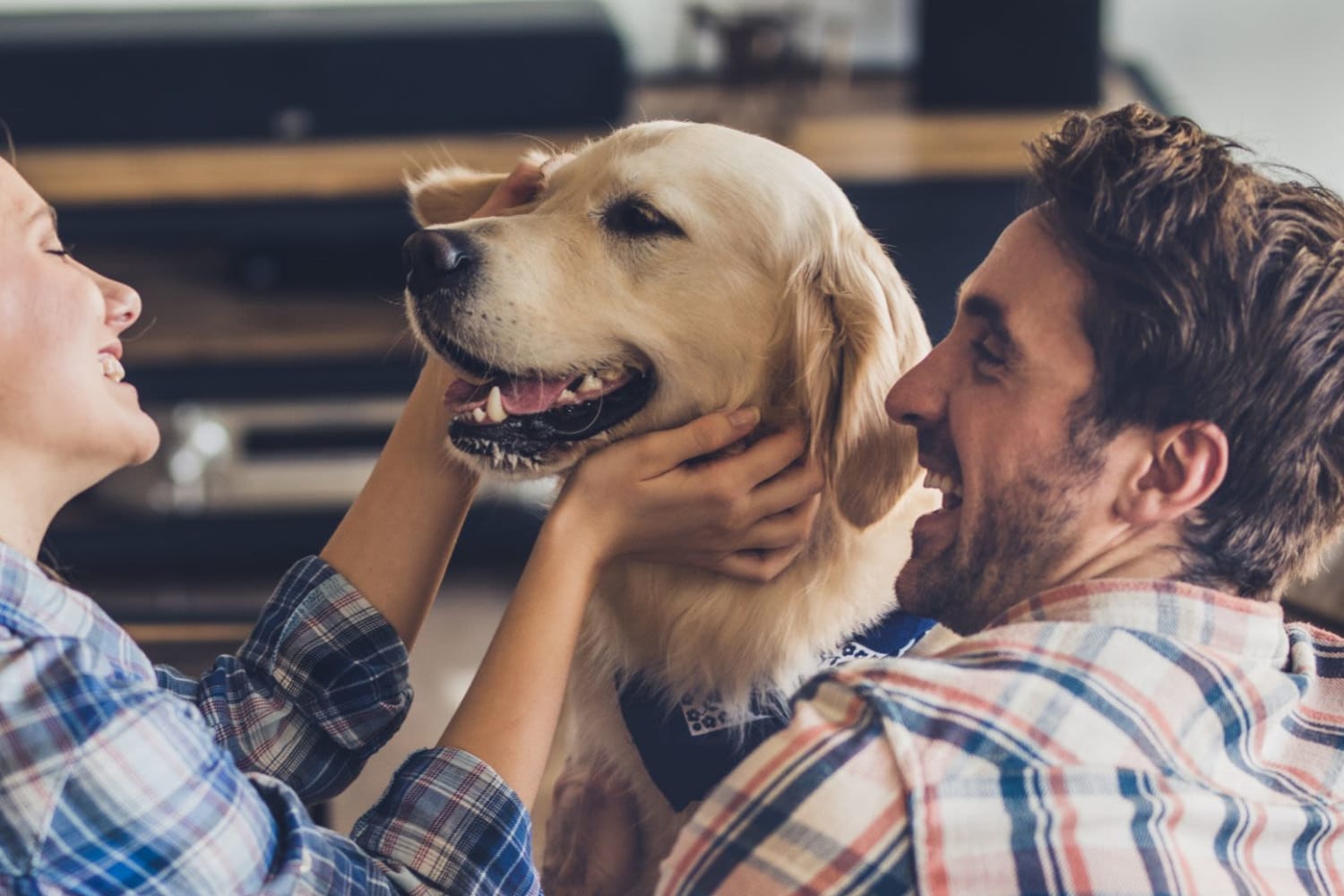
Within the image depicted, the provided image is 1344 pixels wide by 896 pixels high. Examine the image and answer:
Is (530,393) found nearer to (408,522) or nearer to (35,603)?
(408,522)

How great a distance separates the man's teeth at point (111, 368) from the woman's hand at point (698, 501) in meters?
0.32

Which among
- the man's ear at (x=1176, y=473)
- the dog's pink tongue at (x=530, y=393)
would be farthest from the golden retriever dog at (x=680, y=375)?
the man's ear at (x=1176, y=473)

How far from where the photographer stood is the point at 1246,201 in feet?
2.48

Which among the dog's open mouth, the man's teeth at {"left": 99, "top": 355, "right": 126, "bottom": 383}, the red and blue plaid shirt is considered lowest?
the red and blue plaid shirt

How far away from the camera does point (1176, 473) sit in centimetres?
77

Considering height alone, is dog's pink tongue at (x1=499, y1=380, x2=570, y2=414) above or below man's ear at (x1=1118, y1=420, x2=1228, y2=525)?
below

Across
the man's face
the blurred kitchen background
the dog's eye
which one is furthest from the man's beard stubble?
the blurred kitchen background

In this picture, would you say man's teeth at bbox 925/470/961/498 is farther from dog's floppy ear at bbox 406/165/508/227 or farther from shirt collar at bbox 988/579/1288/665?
dog's floppy ear at bbox 406/165/508/227

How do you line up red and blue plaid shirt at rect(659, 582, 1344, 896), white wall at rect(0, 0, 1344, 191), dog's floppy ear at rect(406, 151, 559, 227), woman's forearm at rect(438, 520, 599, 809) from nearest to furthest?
1. red and blue plaid shirt at rect(659, 582, 1344, 896)
2. woman's forearm at rect(438, 520, 599, 809)
3. dog's floppy ear at rect(406, 151, 559, 227)
4. white wall at rect(0, 0, 1344, 191)

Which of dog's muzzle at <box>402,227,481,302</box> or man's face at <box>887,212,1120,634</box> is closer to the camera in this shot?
man's face at <box>887,212,1120,634</box>

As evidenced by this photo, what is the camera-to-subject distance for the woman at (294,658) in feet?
2.38

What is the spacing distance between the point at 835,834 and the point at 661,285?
0.53 metres

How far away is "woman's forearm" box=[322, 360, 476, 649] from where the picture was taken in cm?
109

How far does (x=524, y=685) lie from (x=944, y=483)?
31cm
